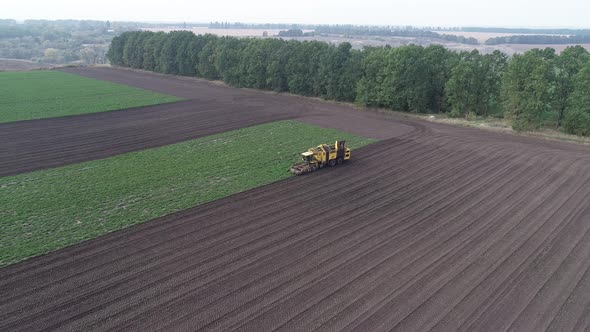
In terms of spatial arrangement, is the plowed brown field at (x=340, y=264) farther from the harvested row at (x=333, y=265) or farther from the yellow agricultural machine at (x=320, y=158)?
the yellow agricultural machine at (x=320, y=158)

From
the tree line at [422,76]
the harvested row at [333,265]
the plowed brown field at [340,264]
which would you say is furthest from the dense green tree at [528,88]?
the harvested row at [333,265]

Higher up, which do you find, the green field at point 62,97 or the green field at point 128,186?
the green field at point 62,97

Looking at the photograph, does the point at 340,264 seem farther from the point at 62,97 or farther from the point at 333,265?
the point at 62,97

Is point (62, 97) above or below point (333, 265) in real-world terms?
above

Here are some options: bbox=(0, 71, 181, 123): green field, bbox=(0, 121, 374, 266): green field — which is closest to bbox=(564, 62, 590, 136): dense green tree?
bbox=(0, 121, 374, 266): green field

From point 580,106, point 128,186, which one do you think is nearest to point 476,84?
point 580,106

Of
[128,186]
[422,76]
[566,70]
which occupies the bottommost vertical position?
[128,186]
